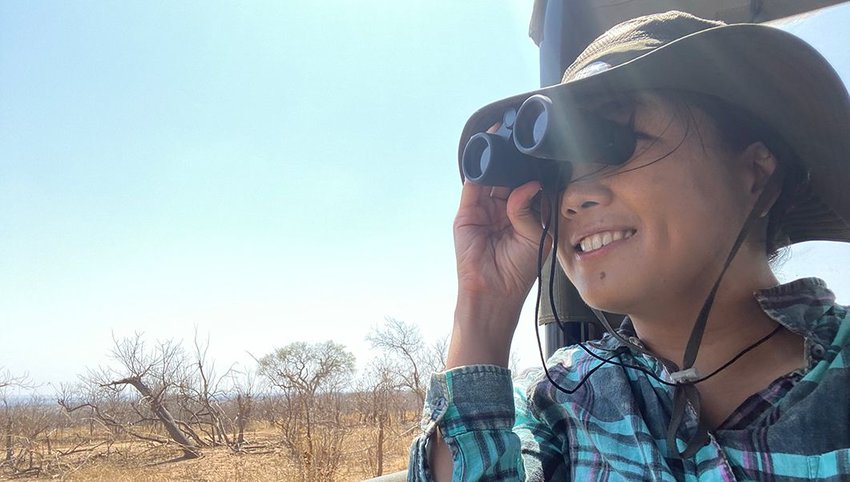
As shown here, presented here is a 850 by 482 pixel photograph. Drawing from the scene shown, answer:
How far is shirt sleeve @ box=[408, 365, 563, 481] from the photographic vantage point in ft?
3.02

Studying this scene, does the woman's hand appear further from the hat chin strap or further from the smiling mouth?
the hat chin strap

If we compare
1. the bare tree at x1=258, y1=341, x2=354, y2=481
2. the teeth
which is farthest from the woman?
the bare tree at x1=258, y1=341, x2=354, y2=481

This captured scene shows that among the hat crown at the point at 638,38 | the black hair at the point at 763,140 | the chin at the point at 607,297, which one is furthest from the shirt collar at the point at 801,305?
the hat crown at the point at 638,38

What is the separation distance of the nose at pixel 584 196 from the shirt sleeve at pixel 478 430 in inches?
12.8

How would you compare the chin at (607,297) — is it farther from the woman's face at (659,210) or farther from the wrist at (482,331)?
the wrist at (482,331)

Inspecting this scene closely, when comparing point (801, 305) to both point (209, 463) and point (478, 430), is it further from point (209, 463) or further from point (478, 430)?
point (209, 463)

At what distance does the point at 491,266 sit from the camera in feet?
3.75

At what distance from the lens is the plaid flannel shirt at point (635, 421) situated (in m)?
0.71

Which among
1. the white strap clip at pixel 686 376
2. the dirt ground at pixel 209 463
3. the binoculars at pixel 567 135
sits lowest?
the dirt ground at pixel 209 463

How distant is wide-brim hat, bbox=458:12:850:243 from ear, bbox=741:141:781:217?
4cm

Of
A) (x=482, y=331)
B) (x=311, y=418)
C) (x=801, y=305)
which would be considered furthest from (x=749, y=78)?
(x=311, y=418)

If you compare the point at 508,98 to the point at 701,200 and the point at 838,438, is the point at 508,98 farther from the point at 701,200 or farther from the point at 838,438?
the point at 838,438

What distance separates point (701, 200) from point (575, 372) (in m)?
0.38

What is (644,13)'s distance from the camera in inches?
55.4
